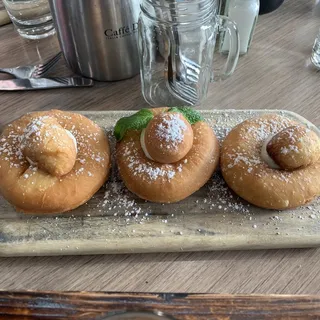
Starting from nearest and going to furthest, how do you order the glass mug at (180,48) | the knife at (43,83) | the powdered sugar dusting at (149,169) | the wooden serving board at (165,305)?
1. the wooden serving board at (165,305)
2. the powdered sugar dusting at (149,169)
3. the glass mug at (180,48)
4. the knife at (43,83)

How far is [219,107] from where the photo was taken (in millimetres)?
1004

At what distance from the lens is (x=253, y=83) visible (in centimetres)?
107

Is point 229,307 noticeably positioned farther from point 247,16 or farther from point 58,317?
point 247,16

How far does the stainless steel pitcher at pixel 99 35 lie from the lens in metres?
0.89

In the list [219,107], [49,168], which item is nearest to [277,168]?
[219,107]

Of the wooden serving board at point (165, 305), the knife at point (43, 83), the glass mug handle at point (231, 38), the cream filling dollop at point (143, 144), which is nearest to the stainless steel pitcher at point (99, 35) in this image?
the knife at point (43, 83)

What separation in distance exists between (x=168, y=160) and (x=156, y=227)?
13 centimetres

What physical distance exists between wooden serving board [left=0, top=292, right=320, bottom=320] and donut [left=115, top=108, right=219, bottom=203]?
0.62 ft

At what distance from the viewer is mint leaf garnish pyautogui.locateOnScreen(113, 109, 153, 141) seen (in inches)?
31.1

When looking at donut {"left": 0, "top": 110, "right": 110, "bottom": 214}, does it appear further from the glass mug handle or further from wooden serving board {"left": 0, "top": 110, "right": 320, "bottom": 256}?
the glass mug handle

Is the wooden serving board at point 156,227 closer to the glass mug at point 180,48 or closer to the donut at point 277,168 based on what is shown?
the donut at point 277,168

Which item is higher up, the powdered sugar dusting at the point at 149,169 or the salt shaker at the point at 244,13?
the salt shaker at the point at 244,13

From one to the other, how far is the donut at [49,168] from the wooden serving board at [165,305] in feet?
0.53

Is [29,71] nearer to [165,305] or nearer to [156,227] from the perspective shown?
[156,227]
